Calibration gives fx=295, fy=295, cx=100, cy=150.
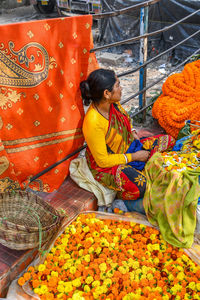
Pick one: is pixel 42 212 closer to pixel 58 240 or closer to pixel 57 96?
pixel 58 240

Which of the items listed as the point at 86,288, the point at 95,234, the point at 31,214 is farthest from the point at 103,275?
the point at 31,214

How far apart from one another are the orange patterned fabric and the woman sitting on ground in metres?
0.19

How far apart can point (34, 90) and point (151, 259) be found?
5.28 ft

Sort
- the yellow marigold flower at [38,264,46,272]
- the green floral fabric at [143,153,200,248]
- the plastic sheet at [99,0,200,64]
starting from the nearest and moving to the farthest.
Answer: the yellow marigold flower at [38,264,46,272]
the green floral fabric at [143,153,200,248]
the plastic sheet at [99,0,200,64]

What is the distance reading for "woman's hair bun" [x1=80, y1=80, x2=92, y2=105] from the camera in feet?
8.30

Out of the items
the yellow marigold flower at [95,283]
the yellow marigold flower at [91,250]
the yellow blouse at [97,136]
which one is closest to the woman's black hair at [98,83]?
the yellow blouse at [97,136]

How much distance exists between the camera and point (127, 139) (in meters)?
2.91

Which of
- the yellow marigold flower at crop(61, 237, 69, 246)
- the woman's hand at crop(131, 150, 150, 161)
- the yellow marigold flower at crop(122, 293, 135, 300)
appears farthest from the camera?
the woman's hand at crop(131, 150, 150, 161)

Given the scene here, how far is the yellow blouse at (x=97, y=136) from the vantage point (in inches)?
99.4

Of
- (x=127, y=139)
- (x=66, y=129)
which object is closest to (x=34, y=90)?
(x=66, y=129)

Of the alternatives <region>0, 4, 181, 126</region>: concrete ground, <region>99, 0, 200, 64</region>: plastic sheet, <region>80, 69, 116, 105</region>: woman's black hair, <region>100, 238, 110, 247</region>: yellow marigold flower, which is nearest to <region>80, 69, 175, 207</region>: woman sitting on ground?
<region>80, 69, 116, 105</region>: woman's black hair

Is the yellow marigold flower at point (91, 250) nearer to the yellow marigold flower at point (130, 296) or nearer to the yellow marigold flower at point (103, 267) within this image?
the yellow marigold flower at point (103, 267)

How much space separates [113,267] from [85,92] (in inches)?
57.1

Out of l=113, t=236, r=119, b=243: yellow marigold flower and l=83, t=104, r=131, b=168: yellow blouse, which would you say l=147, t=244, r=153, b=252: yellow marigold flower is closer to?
l=113, t=236, r=119, b=243: yellow marigold flower
